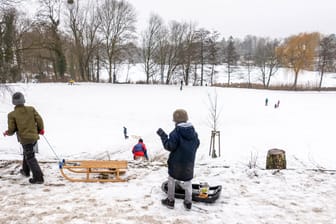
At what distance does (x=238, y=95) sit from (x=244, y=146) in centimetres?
1549

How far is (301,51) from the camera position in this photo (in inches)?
1464

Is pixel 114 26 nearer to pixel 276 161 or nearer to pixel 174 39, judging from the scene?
pixel 174 39

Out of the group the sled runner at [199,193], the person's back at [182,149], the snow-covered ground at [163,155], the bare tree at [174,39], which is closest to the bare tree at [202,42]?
the bare tree at [174,39]

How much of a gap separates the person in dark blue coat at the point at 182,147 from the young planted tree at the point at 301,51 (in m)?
38.8

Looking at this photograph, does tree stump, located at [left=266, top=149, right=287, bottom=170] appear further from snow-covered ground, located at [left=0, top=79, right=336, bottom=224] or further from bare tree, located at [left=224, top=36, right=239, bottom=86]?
bare tree, located at [left=224, top=36, right=239, bottom=86]

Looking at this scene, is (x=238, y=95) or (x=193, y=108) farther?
(x=238, y=95)

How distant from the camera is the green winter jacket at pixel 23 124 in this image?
158 inches

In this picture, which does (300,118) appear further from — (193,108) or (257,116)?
(193,108)

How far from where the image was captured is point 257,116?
20.0 meters

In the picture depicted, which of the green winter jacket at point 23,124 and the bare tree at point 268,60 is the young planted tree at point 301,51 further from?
the green winter jacket at point 23,124

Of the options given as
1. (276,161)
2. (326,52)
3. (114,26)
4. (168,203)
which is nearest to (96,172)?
(168,203)

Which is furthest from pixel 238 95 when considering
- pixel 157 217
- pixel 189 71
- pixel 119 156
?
pixel 157 217

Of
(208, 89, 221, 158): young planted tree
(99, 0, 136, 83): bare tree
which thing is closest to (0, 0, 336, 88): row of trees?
(99, 0, 136, 83): bare tree

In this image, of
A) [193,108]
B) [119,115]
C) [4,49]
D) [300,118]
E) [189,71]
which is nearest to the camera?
[4,49]
